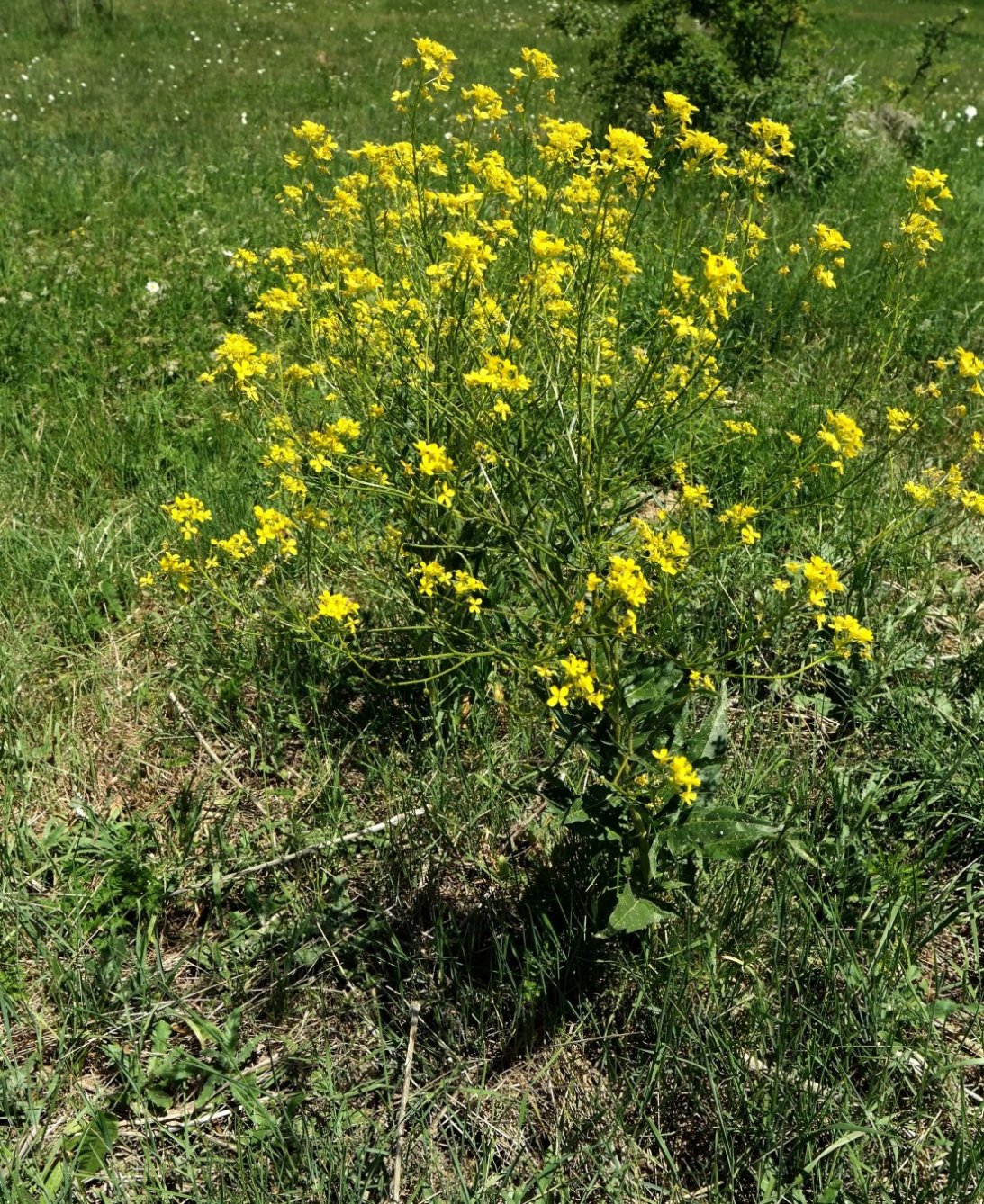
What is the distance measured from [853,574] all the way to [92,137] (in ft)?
24.5

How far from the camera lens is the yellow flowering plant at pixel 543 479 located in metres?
1.83

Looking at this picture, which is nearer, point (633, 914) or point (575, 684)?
point (575, 684)

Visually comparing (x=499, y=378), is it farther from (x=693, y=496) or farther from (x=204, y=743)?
(x=204, y=743)

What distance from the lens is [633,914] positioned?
1.79 meters

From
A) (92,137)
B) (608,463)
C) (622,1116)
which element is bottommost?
(92,137)

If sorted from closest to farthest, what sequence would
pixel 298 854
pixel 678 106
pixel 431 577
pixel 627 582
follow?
pixel 627 582 → pixel 678 106 → pixel 431 577 → pixel 298 854

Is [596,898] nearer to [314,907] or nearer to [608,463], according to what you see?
[314,907]

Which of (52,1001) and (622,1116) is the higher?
(622,1116)

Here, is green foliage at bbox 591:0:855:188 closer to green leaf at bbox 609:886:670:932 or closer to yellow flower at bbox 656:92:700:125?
yellow flower at bbox 656:92:700:125

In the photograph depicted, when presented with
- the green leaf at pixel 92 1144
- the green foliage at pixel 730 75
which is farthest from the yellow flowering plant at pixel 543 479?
the green foliage at pixel 730 75

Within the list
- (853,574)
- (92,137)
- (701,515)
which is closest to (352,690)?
(701,515)

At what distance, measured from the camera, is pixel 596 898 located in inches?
75.2

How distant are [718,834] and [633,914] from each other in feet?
0.69

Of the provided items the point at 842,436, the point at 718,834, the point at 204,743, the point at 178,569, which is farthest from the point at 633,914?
the point at 204,743
